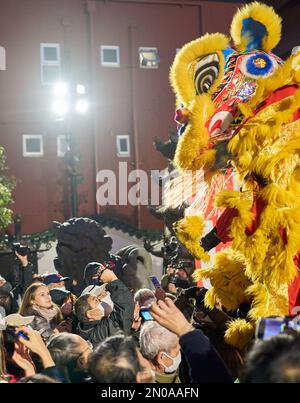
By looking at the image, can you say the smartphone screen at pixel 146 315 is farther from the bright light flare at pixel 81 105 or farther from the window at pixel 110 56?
the window at pixel 110 56

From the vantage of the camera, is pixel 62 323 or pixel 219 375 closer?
pixel 219 375

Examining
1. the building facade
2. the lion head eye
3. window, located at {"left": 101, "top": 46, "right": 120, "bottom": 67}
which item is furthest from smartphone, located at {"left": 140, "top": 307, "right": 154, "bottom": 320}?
window, located at {"left": 101, "top": 46, "right": 120, "bottom": 67}

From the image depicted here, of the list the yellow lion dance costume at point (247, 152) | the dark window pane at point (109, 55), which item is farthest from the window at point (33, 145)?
the yellow lion dance costume at point (247, 152)

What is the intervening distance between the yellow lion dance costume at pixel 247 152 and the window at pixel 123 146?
10953mm

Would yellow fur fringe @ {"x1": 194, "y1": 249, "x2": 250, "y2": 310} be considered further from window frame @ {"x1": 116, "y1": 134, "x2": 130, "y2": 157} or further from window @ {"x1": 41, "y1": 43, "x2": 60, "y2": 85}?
window @ {"x1": 41, "y1": 43, "x2": 60, "y2": 85}

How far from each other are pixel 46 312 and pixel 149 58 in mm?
11131

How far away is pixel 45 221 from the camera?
13430 mm

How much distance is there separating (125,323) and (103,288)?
355 millimetres

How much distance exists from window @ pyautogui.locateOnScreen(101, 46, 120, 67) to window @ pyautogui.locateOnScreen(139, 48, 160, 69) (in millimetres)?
616

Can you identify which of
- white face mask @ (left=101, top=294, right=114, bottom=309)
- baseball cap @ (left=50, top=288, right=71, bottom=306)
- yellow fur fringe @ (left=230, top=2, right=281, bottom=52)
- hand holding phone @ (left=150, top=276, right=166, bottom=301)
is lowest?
baseball cap @ (left=50, top=288, right=71, bottom=306)

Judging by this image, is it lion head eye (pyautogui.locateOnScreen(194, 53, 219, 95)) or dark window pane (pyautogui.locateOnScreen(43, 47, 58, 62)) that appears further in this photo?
dark window pane (pyautogui.locateOnScreen(43, 47, 58, 62))

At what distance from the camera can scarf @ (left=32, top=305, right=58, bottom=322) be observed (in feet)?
12.1
